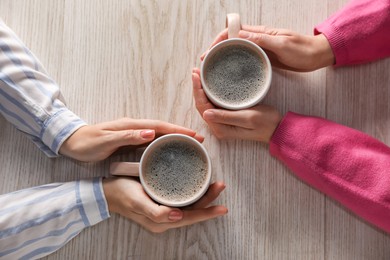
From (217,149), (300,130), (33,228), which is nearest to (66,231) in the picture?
(33,228)

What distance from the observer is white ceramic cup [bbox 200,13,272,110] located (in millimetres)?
770

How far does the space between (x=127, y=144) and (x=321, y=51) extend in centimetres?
38

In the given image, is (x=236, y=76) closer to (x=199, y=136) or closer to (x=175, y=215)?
(x=199, y=136)

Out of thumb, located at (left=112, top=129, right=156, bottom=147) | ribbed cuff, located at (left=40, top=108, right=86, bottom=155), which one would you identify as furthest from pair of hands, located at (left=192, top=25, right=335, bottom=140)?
ribbed cuff, located at (left=40, top=108, right=86, bottom=155)

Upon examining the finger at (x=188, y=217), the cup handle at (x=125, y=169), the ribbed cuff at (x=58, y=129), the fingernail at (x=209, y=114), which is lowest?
the finger at (x=188, y=217)

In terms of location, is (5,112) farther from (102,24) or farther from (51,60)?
(102,24)

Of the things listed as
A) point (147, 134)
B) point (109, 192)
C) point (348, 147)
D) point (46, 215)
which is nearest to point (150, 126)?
point (147, 134)

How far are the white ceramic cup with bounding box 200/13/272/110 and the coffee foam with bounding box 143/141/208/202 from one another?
94mm

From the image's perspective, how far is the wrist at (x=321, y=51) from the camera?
0.82 m

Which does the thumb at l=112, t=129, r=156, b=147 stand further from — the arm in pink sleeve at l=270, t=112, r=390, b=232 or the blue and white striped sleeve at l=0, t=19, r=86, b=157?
the arm in pink sleeve at l=270, t=112, r=390, b=232

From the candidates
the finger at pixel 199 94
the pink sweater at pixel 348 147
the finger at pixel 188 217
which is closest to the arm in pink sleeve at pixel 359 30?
the pink sweater at pixel 348 147

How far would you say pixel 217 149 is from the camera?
2.80 ft

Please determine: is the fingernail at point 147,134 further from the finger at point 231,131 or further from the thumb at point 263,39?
the thumb at point 263,39

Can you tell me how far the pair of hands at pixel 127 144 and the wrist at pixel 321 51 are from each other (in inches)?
9.8
